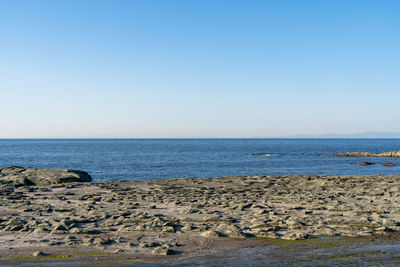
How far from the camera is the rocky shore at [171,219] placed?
9.22 metres

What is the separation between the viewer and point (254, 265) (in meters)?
7.80

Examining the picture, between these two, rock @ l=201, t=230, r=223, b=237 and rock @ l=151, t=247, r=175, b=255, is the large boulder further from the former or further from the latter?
rock @ l=151, t=247, r=175, b=255

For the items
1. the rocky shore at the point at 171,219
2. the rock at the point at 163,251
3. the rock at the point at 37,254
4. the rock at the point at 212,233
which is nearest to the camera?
the rock at the point at 37,254

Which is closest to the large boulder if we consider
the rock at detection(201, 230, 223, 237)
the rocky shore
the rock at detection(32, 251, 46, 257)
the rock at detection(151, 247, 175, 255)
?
the rocky shore

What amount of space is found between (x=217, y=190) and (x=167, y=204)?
5829 mm

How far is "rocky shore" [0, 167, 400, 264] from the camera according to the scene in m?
9.22

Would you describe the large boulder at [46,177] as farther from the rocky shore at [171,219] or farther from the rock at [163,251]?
the rock at [163,251]

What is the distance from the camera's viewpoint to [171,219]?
12484 millimetres

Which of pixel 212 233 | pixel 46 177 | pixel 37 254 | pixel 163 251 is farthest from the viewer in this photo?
pixel 46 177

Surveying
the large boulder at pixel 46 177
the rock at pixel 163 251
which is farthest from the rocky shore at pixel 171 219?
the large boulder at pixel 46 177

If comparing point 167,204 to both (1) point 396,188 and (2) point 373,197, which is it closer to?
(2) point 373,197

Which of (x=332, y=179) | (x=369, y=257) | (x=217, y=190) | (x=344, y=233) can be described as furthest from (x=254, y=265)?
(x=332, y=179)

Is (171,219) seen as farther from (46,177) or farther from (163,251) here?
(46,177)

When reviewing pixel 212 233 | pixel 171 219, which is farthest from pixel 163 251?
pixel 171 219
